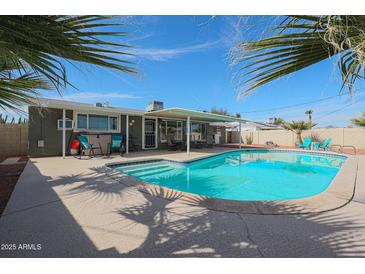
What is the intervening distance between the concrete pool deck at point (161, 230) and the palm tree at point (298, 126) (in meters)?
15.8

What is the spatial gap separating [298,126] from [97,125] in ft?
57.6

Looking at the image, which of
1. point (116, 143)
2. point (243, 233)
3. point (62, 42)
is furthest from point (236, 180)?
point (116, 143)

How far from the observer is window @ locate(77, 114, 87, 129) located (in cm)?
975

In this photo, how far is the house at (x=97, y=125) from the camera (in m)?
8.49

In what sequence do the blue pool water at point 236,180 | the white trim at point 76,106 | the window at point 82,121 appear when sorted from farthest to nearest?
the window at point 82,121 → the white trim at point 76,106 → the blue pool water at point 236,180

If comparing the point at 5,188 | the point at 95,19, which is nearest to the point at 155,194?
the point at 95,19

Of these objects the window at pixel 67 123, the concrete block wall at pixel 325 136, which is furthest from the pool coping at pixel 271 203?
the concrete block wall at pixel 325 136

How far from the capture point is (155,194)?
11.4 ft

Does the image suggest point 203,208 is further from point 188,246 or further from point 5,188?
point 5,188

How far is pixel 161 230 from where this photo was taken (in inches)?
87.0

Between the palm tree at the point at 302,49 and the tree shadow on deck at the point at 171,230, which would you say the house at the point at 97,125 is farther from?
the palm tree at the point at 302,49

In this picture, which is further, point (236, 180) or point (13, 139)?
point (13, 139)

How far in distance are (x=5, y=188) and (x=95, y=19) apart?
479cm

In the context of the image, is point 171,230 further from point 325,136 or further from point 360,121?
point 325,136
